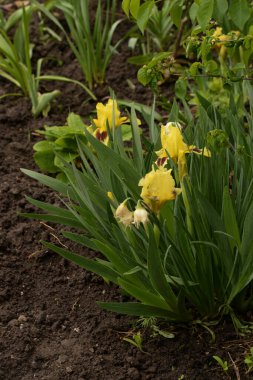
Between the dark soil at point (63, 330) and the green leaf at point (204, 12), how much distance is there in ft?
3.06

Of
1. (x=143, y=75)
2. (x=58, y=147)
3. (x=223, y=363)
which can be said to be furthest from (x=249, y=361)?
(x=58, y=147)

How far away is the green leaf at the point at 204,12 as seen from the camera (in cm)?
207

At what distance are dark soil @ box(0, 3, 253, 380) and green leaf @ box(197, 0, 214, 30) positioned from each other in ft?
3.06

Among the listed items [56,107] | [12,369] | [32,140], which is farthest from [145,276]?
[56,107]

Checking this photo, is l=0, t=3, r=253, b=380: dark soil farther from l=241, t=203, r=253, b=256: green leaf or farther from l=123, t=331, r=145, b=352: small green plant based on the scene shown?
l=241, t=203, r=253, b=256: green leaf

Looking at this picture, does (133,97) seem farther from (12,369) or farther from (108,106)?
(12,369)

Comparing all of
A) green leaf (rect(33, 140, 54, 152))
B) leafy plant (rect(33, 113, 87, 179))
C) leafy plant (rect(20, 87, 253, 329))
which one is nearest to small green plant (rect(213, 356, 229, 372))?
leafy plant (rect(20, 87, 253, 329))

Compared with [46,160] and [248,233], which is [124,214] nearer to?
[248,233]

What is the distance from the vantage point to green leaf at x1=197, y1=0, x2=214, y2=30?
207cm

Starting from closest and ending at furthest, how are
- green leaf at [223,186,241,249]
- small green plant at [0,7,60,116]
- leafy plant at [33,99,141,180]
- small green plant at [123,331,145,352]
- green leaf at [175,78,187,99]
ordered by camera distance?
1. green leaf at [223,186,241,249]
2. small green plant at [123,331,145,352]
3. green leaf at [175,78,187,99]
4. leafy plant at [33,99,141,180]
5. small green plant at [0,7,60,116]

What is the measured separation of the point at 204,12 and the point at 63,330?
1.09 metres

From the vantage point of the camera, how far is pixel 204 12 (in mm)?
2076

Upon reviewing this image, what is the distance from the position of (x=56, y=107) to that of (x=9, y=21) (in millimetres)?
735

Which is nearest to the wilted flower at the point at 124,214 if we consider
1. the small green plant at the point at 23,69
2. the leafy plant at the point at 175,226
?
the leafy plant at the point at 175,226
